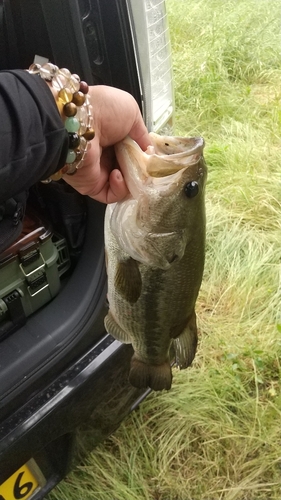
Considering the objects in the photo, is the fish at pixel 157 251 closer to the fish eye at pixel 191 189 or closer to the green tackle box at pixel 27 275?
the fish eye at pixel 191 189

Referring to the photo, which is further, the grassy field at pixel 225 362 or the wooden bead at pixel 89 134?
the grassy field at pixel 225 362

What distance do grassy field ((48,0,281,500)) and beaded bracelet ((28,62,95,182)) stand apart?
5.02 feet

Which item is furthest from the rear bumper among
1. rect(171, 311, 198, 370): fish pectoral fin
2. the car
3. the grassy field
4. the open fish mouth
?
the open fish mouth

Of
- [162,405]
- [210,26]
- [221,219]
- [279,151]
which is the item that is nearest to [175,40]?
[210,26]

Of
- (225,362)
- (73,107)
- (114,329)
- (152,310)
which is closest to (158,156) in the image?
(73,107)

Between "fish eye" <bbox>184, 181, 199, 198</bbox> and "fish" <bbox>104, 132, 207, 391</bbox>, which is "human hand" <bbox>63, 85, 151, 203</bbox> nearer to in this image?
"fish" <bbox>104, 132, 207, 391</bbox>

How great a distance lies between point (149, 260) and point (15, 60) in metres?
0.80

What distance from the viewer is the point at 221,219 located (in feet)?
11.9

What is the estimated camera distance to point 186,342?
69.7 inches

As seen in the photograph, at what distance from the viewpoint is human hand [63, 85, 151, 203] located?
56.0 inches

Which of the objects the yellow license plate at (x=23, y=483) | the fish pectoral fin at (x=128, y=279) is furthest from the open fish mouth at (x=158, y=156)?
the yellow license plate at (x=23, y=483)

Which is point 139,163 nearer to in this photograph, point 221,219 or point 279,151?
point 221,219

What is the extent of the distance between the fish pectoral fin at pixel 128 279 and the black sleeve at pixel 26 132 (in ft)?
1.27

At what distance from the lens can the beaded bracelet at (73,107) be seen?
1.31 metres
